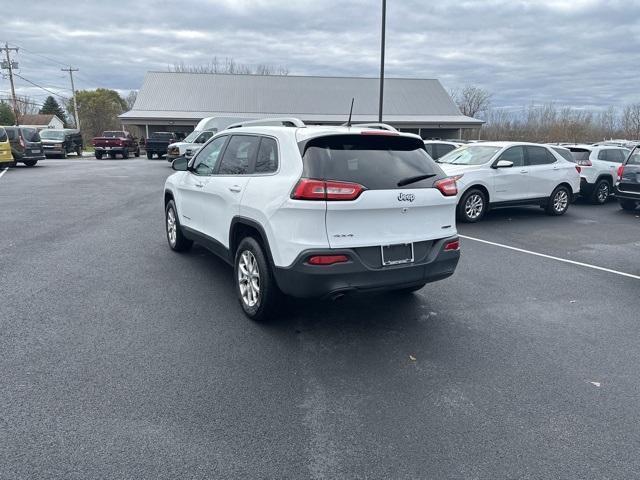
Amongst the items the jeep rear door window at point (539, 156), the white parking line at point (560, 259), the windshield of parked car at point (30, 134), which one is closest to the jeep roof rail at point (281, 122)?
the white parking line at point (560, 259)

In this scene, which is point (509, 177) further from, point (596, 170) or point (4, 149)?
point (4, 149)

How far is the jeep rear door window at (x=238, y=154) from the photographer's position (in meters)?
5.01

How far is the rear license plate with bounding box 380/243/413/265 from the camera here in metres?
4.18

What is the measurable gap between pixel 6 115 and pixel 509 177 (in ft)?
291

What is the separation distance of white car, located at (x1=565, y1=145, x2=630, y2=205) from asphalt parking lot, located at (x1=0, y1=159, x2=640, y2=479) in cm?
835

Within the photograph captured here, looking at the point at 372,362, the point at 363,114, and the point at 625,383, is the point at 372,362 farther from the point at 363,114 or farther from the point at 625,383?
the point at 363,114

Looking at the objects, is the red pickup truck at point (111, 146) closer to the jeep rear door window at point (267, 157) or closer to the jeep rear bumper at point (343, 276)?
the jeep rear door window at point (267, 157)

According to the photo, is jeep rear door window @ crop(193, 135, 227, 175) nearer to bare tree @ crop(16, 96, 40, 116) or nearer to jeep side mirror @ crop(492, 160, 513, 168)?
jeep side mirror @ crop(492, 160, 513, 168)

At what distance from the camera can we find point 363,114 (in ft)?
135

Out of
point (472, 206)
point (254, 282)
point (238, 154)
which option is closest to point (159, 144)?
point (472, 206)

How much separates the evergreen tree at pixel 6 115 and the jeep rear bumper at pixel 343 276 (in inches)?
3397

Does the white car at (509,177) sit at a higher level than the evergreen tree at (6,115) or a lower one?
lower

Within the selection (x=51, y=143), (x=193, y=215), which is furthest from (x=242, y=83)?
(x=193, y=215)

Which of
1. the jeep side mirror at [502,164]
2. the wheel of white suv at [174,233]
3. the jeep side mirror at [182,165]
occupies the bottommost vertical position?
the wheel of white suv at [174,233]
